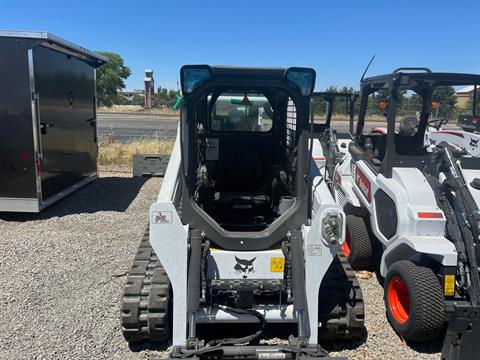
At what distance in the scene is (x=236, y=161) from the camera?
178 inches

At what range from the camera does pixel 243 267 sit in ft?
11.6

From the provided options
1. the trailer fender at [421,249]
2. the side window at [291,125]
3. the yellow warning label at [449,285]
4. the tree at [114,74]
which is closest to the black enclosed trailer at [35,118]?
the side window at [291,125]

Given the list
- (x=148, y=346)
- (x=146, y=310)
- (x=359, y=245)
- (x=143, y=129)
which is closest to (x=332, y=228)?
(x=146, y=310)

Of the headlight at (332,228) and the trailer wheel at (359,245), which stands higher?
the headlight at (332,228)

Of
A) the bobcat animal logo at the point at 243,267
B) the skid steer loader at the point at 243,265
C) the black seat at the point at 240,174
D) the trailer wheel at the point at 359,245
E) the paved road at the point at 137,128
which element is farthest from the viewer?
the paved road at the point at 137,128

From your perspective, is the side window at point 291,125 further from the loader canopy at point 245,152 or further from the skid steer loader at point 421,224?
the skid steer loader at point 421,224

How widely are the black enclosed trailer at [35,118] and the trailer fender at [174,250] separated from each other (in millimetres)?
4565

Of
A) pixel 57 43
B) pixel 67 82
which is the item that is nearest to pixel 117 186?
pixel 67 82

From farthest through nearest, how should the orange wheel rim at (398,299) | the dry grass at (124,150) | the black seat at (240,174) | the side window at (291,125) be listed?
the dry grass at (124,150), the black seat at (240,174), the orange wheel rim at (398,299), the side window at (291,125)

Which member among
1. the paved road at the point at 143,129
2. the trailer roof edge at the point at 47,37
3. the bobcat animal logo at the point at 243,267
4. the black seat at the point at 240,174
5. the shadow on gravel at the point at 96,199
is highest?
the trailer roof edge at the point at 47,37

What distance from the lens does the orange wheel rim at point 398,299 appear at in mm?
4008

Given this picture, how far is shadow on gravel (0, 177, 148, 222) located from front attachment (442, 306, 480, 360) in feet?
20.0

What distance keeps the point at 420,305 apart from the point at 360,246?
1.74 meters

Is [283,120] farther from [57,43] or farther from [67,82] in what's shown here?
[67,82]
